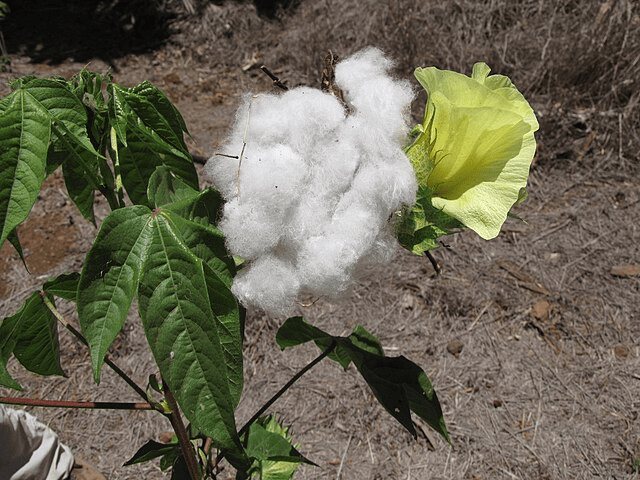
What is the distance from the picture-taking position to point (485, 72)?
0.53 metres

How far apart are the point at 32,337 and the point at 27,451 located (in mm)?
765

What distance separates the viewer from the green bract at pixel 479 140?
50 centimetres

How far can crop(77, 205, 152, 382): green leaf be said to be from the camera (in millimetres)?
456

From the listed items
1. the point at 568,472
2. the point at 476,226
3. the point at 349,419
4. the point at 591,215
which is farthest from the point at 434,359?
the point at 476,226

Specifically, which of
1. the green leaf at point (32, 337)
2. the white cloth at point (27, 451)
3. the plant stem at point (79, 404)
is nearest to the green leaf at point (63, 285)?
the green leaf at point (32, 337)

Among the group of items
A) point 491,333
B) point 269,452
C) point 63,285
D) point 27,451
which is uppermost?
point 63,285

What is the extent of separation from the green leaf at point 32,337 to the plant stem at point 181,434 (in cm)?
15

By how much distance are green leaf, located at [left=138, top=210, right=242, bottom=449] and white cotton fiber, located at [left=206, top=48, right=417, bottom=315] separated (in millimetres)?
62

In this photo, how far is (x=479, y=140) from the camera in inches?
20.6

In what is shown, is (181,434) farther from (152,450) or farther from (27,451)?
(27,451)

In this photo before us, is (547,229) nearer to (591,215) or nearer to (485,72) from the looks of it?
(591,215)

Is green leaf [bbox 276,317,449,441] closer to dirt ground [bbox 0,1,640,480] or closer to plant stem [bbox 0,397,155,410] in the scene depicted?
plant stem [bbox 0,397,155,410]

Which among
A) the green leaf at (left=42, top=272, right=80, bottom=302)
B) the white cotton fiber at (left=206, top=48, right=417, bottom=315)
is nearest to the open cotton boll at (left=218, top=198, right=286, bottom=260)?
the white cotton fiber at (left=206, top=48, right=417, bottom=315)

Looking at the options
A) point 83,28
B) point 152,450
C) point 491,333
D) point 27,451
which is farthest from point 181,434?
point 83,28
